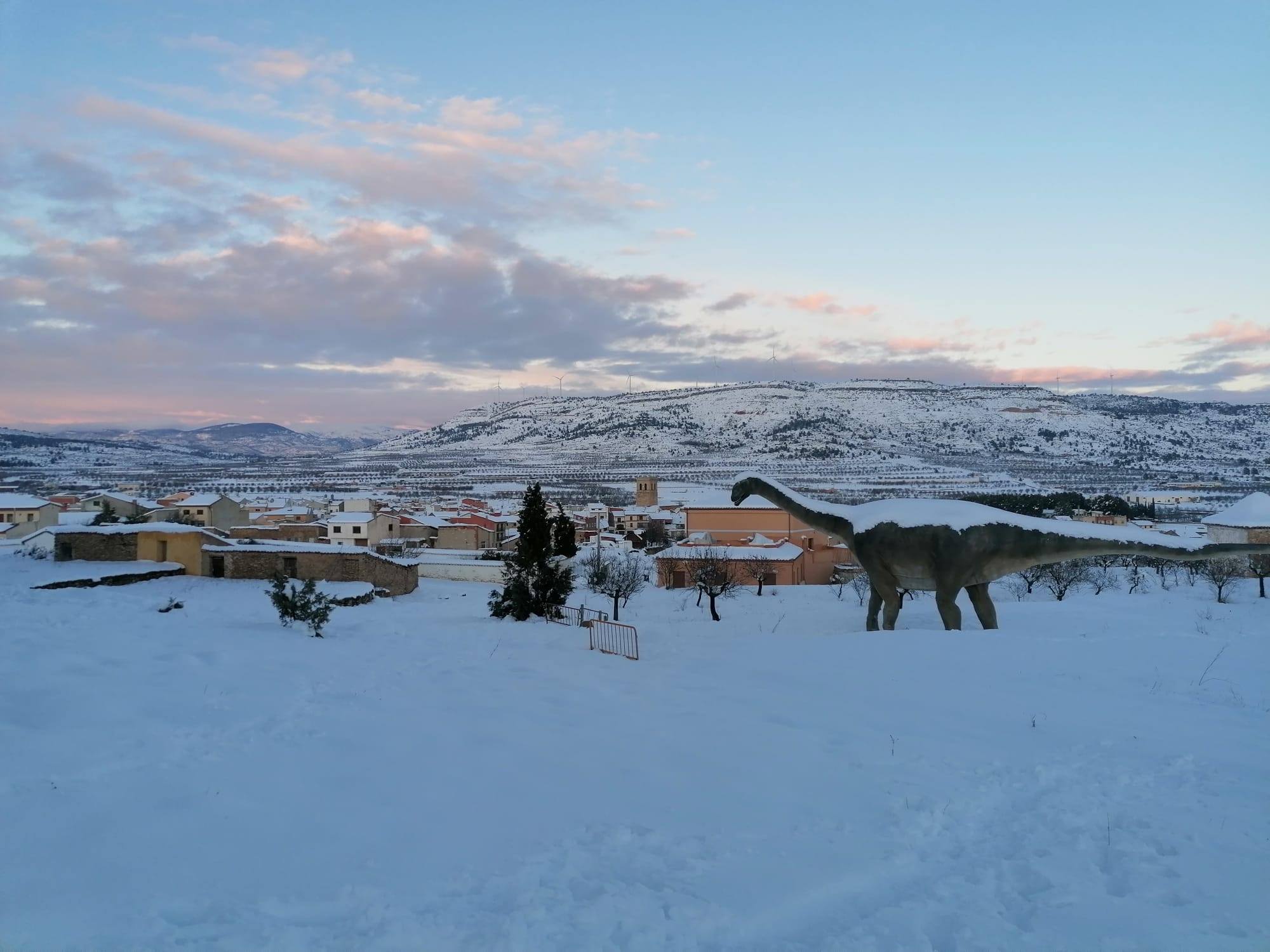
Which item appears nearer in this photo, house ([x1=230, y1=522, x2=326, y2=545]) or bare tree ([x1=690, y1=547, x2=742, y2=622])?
bare tree ([x1=690, y1=547, x2=742, y2=622])

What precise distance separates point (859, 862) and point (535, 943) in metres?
2.29

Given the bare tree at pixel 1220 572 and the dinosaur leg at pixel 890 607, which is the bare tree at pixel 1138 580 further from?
the dinosaur leg at pixel 890 607

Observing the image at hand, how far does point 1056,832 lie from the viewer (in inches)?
219

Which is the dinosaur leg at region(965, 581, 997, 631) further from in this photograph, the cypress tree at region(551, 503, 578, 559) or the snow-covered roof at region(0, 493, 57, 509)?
the snow-covered roof at region(0, 493, 57, 509)

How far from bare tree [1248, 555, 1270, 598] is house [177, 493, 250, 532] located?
208 feet

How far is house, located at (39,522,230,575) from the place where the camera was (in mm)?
24797

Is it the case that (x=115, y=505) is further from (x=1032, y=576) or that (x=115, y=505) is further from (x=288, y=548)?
(x=1032, y=576)

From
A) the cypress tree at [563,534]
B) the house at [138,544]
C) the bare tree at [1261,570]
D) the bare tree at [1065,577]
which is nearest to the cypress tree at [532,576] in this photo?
the cypress tree at [563,534]

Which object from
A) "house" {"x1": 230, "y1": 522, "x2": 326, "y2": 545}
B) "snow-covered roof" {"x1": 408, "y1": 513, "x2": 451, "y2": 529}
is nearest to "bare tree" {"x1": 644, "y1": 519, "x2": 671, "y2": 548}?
"snow-covered roof" {"x1": 408, "y1": 513, "x2": 451, "y2": 529}

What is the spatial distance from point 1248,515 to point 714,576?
3615 centimetres

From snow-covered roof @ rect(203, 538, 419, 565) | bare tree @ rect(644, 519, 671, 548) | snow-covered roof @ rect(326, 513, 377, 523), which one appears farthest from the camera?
bare tree @ rect(644, 519, 671, 548)

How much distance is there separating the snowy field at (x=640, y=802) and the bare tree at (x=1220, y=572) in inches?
851

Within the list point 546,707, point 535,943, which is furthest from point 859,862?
point 546,707

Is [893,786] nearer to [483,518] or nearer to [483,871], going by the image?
[483,871]
